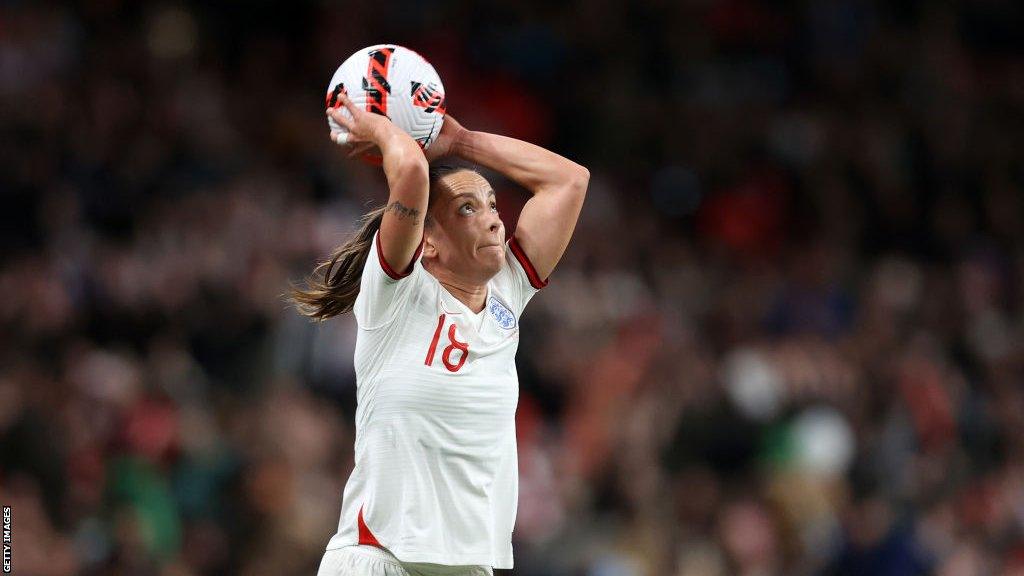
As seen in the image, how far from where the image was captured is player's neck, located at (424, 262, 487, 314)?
16.3 feet

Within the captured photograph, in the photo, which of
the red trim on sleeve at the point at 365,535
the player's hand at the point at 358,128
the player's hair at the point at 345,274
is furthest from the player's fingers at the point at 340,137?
the red trim on sleeve at the point at 365,535

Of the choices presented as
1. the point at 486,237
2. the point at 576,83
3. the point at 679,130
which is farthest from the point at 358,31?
the point at 486,237

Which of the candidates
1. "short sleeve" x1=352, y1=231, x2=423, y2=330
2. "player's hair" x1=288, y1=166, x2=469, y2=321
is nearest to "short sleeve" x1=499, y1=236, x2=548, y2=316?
"player's hair" x1=288, y1=166, x2=469, y2=321

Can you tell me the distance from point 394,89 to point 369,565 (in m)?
1.59

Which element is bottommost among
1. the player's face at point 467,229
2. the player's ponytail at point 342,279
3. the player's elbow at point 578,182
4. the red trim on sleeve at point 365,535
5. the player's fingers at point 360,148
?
the red trim on sleeve at point 365,535

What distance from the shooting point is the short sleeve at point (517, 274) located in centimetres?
518

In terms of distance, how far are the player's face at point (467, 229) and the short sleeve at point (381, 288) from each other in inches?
7.5

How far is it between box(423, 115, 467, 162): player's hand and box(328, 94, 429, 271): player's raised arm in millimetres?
433

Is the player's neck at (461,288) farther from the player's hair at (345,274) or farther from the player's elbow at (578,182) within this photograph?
the player's elbow at (578,182)

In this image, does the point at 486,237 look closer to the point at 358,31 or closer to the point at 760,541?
the point at 760,541

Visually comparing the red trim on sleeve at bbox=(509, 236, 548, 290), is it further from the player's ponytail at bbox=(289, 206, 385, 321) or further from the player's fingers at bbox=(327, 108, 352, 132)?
the player's fingers at bbox=(327, 108, 352, 132)

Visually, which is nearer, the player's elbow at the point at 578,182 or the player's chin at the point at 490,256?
the player's chin at the point at 490,256

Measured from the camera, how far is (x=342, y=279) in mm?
5023

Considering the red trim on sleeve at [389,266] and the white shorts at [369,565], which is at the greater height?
the red trim on sleeve at [389,266]
